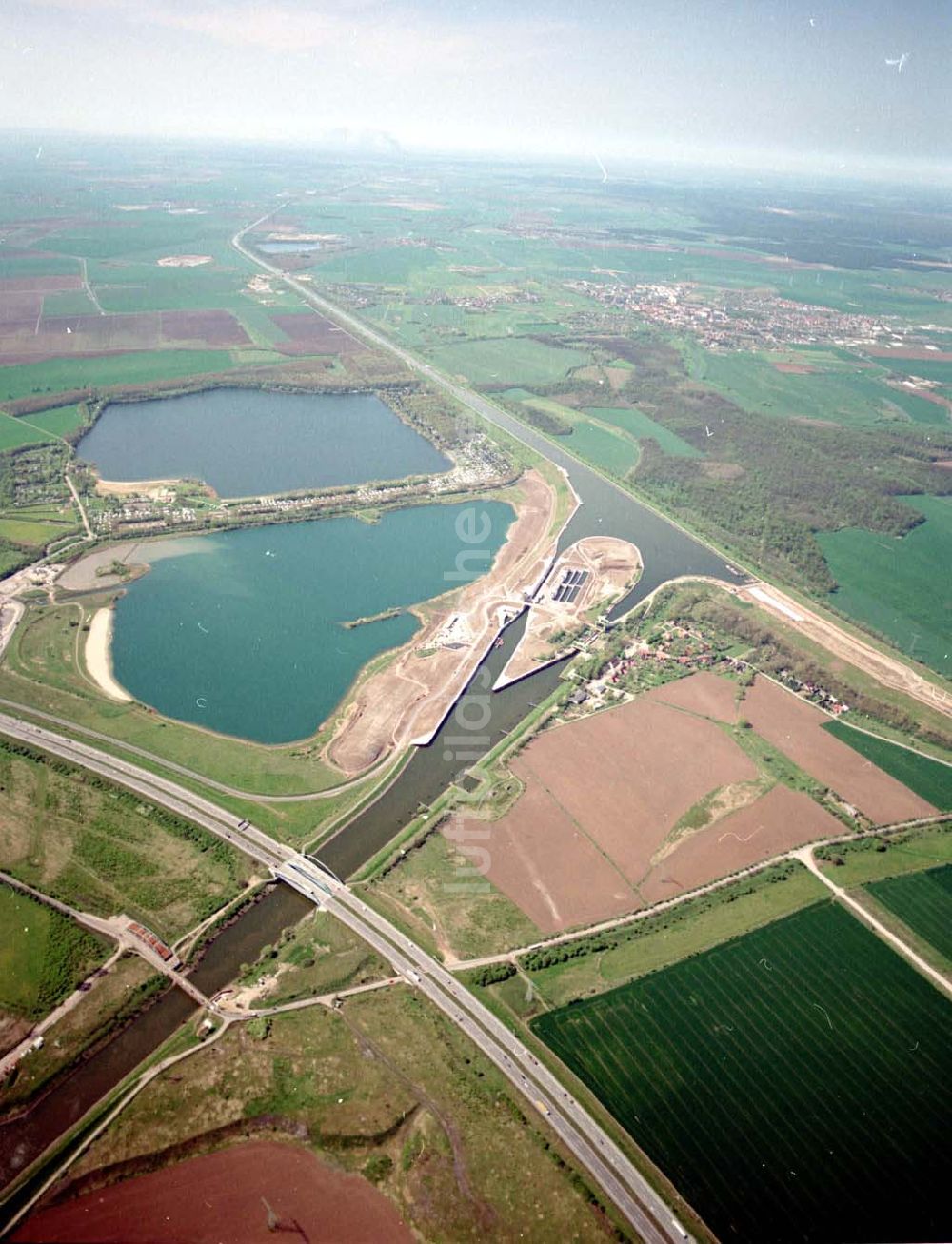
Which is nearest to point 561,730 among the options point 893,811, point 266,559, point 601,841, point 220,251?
point 601,841

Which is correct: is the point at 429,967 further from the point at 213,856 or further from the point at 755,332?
the point at 755,332

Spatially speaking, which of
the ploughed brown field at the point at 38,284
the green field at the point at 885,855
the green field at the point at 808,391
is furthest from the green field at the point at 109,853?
the ploughed brown field at the point at 38,284

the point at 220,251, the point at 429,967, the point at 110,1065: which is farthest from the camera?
the point at 220,251

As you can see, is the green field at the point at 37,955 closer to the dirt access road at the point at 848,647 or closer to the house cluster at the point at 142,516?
the house cluster at the point at 142,516

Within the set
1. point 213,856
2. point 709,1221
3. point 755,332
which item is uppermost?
point 755,332

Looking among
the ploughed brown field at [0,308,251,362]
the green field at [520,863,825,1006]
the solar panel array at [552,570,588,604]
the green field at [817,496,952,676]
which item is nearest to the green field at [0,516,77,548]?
the solar panel array at [552,570,588,604]

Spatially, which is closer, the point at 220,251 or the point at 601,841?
the point at 601,841
